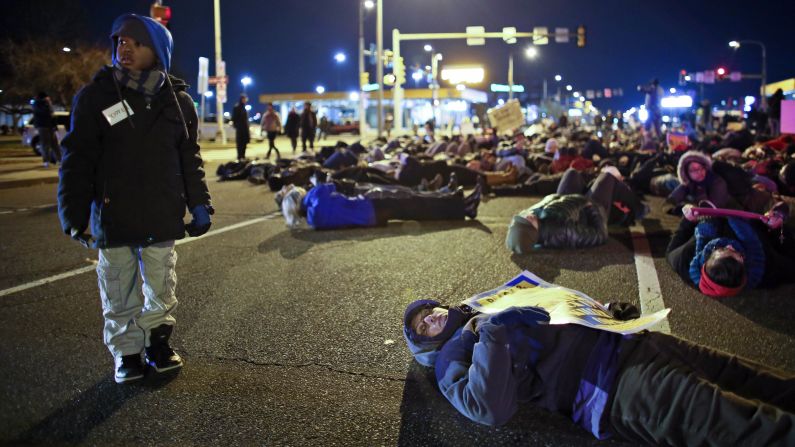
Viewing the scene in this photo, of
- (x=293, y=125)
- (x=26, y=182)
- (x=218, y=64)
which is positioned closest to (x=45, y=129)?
(x=26, y=182)

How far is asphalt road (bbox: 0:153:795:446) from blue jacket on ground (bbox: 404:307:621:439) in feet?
0.33

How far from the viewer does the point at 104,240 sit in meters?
3.59

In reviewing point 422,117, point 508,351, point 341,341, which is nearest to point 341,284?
point 341,341

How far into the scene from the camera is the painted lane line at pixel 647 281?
493 centimetres

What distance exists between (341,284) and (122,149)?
8.57ft

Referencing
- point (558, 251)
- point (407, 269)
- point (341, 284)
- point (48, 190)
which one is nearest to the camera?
point (341, 284)

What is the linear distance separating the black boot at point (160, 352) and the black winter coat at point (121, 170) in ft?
1.73

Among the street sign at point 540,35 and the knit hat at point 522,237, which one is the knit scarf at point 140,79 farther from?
the street sign at point 540,35

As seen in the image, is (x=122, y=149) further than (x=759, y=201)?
No

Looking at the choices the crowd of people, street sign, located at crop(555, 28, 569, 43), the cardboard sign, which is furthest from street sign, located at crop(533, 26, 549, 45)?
the crowd of people

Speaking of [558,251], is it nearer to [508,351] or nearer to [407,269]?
[407,269]

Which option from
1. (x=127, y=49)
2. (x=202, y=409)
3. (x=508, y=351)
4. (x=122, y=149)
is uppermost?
(x=127, y=49)

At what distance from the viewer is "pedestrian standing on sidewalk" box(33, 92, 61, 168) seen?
56.7 feet

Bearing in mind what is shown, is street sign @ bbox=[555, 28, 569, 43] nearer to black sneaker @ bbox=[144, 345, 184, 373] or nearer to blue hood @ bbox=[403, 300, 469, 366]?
blue hood @ bbox=[403, 300, 469, 366]
